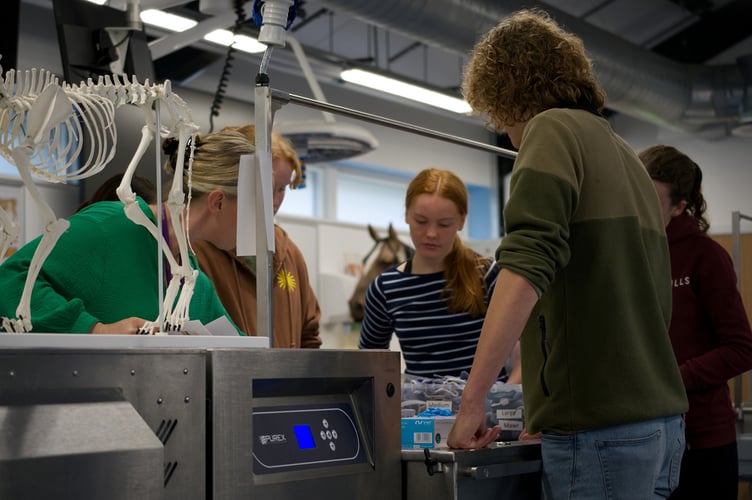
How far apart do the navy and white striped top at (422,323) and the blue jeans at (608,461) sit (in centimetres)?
93

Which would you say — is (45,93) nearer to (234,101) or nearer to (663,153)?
(663,153)

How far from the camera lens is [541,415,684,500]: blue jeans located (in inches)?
54.4

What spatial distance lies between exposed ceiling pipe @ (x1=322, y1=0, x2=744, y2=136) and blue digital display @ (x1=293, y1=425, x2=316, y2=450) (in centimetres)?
357

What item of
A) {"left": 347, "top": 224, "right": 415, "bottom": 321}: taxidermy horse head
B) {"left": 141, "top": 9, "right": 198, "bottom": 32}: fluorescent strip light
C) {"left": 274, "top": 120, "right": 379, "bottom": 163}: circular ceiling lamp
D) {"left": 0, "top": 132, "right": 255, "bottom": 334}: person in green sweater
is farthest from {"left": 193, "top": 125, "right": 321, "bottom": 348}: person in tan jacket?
{"left": 347, "top": 224, "right": 415, "bottom": 321}: taxidermy horse head

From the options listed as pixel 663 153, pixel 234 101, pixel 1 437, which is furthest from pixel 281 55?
pixel 1 437

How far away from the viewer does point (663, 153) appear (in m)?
2.29

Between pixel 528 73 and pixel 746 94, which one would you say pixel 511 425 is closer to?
pixel 528 73

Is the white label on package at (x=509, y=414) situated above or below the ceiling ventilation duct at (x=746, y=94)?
below

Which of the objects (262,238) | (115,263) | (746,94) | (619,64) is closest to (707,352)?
(262,238)

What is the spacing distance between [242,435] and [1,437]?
0.99 feet

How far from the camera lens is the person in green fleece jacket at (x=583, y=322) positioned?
136 cm

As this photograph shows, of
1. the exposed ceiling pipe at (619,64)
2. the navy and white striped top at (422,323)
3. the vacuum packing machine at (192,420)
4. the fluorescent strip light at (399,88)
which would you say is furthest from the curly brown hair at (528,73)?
the fluorescent strip light at (399,88)

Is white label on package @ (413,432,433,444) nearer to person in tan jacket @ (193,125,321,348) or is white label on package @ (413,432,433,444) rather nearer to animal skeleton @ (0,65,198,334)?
animal skeleton @ (0,65,198,334)

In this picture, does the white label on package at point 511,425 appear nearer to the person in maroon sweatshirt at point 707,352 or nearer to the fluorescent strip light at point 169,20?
the person in maroon sweatshirt at point 707,352
